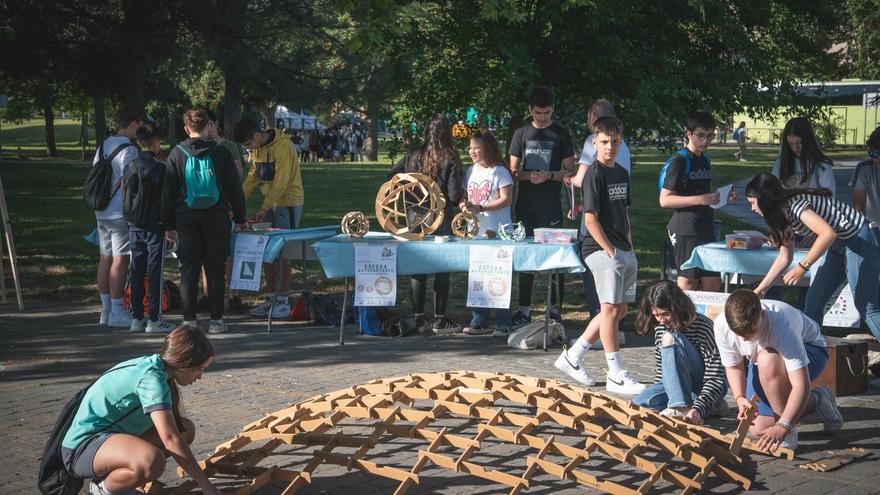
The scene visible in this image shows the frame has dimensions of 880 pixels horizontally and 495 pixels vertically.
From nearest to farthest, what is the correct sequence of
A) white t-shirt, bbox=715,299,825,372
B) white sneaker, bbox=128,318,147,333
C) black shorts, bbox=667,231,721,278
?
white t-shirt, bbox=715,299,825,372
black shorts, bbox=667,231,721,278
white sneaker, bbox=128,318,147,333

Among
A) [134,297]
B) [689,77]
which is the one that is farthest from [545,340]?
[689,77]

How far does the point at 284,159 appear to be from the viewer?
10992mm

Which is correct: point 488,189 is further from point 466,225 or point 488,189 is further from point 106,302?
point 106,302

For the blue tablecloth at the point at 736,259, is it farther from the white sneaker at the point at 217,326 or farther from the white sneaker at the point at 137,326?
the white sneaker at the point at 137,326

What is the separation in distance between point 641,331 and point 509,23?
689 centimetres

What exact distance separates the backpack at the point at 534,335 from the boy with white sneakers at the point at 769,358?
121 inches

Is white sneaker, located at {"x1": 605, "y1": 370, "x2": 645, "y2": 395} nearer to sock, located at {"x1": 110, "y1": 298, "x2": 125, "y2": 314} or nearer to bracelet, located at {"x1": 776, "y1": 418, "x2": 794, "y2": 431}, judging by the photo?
bracelet, located at {"x1": 776, "y1": 418, "x2": 794, "y2": 431}

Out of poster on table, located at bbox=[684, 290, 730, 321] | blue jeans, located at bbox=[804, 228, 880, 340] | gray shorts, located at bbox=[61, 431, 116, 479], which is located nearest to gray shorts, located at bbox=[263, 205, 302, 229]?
poster on table, located at bbox=[684, 290, 730, 321]

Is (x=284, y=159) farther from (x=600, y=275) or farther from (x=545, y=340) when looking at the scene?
(x=600, y=275)

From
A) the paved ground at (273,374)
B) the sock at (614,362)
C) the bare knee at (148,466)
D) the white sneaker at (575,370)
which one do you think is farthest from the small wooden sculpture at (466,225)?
the bare knee at (148,466)

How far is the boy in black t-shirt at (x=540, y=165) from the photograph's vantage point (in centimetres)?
970

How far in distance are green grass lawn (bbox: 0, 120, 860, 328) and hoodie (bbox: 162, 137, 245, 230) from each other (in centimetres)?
250

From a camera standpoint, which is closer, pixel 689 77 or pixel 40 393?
pixel 40 393

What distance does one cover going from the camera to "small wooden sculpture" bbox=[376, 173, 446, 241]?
9328 millimetres
